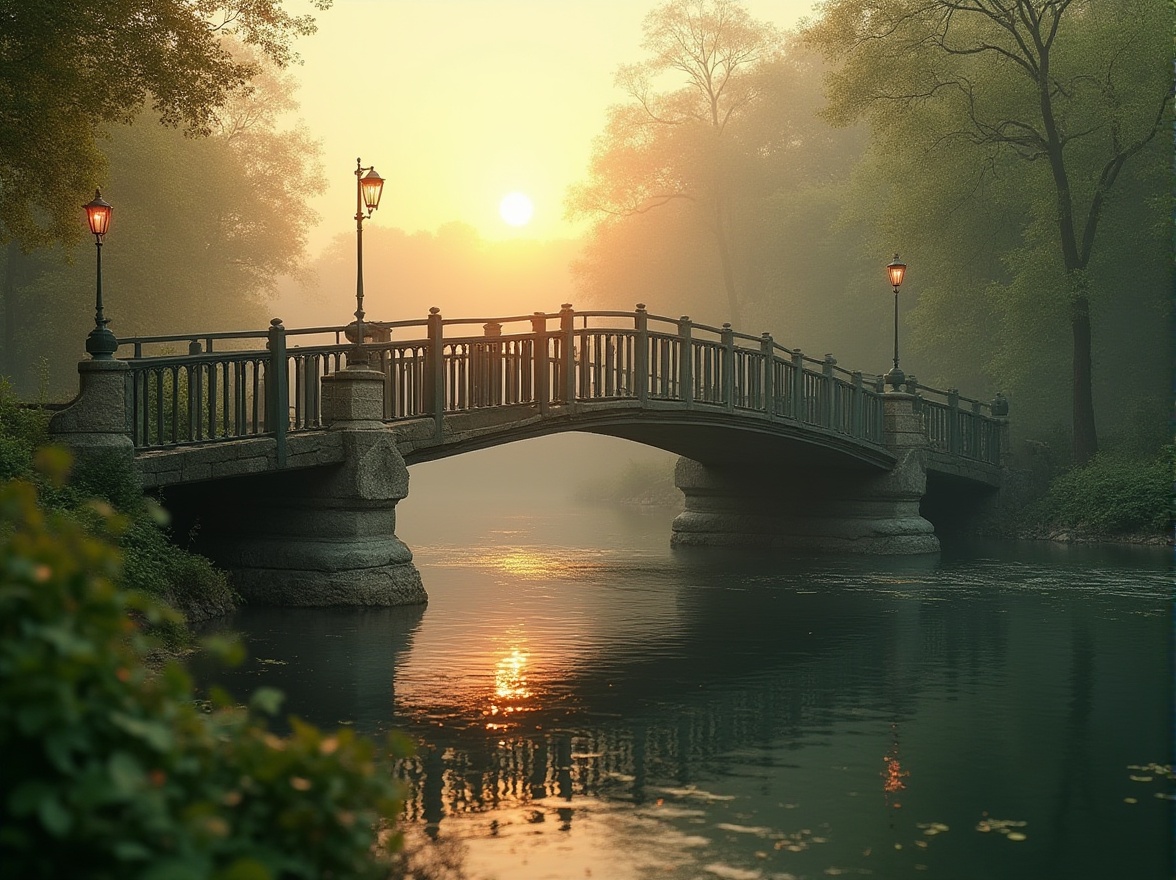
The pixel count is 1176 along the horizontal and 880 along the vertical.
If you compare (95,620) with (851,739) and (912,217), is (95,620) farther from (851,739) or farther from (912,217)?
(912,217)

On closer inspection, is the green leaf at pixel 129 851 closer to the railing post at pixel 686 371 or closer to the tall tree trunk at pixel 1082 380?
the railing post at pixel 686 371

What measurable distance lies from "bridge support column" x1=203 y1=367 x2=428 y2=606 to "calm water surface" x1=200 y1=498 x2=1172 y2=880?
436 mm

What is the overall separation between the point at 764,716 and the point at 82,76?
46.1 ft

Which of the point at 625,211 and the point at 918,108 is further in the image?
the point at 625,211

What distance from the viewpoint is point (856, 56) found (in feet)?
109

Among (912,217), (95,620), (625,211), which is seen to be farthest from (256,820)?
(625,211)

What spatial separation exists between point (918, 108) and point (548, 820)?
28337 mm

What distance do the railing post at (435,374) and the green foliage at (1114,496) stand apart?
15.6 meters

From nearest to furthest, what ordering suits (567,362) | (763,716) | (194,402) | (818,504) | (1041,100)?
(763,716) < (194,402) < (567,362) < (818,504) < (1041,100)

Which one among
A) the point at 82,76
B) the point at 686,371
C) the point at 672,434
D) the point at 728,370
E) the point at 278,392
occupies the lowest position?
the point at 672,434

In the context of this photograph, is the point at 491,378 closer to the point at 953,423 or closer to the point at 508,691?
the point at 508,691

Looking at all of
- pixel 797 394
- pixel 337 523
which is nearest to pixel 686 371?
pixel 797 394

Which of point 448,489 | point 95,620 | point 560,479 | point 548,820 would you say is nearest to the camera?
point 95,620

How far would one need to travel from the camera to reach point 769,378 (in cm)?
2583
